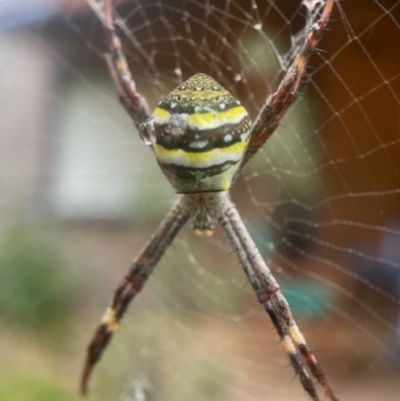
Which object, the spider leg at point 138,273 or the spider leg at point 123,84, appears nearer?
the spider leg at point 123,84

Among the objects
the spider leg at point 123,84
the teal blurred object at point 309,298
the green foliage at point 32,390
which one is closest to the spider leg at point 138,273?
the spider leg at point 123,84

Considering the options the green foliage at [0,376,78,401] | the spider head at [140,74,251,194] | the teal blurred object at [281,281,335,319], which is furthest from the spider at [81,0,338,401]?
the green foliage at [0,376,78,401]

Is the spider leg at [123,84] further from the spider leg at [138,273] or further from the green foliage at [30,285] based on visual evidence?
the green foliage at [30,285]

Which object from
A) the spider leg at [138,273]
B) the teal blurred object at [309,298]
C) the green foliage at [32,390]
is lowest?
the green foliage at [32,390]

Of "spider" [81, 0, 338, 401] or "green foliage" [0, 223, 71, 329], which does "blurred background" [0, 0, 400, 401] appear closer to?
"green foliage" [0, 223, 71, 329]

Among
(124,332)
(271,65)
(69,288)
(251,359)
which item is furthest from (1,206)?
(271,65)

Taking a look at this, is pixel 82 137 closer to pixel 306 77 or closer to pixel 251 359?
pixel 251 359

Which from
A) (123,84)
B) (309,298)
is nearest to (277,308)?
(123,84)
